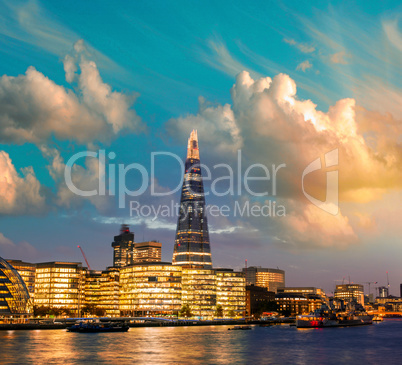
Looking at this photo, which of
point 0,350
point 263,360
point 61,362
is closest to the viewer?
point 61,362

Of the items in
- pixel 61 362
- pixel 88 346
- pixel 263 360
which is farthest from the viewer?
pixel 88 346

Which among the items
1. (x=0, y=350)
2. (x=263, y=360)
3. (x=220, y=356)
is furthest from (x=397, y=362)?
(x=0, y=350)

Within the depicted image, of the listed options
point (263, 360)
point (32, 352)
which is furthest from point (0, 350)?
point (263, 360)

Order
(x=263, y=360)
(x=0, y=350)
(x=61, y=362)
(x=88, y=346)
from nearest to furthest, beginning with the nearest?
(x=61, y=362)
(x=263, y=360)
(x=0, y=350)
(x=88, y=346)

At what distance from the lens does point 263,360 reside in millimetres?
106062

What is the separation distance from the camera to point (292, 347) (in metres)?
136

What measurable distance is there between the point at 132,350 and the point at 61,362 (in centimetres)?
2561

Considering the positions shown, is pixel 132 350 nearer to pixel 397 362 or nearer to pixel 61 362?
pixel 61 362

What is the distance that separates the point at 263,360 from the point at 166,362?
19.4m

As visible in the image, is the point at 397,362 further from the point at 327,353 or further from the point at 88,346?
the point at 88,346

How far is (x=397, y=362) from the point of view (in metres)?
106

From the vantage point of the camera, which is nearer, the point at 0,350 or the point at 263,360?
the point at 263,360

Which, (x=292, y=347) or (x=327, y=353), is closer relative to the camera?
(x=327, y=353)

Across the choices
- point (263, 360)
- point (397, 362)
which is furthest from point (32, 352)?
point (397, 362)
